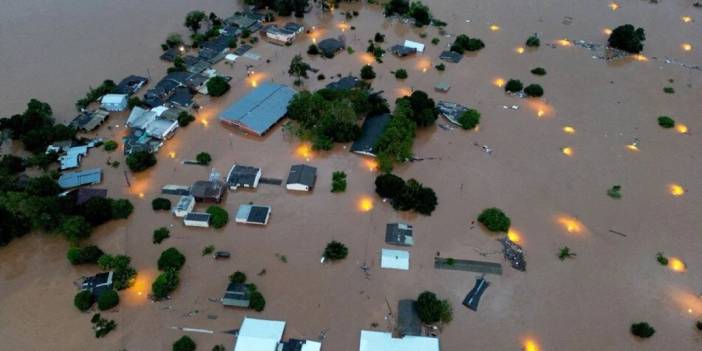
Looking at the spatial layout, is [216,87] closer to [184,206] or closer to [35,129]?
[184,206]

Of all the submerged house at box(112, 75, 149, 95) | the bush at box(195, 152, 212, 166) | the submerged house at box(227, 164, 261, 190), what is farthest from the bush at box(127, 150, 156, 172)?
the submerged house at box(112, 75, 149, 95)

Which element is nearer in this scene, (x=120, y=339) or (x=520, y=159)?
(x=120, y=339)

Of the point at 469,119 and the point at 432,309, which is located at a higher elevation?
the point at 469,119

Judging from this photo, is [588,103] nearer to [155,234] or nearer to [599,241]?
[599,241]

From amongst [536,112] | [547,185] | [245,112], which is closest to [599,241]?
[547,185]

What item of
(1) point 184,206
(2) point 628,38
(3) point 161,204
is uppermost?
(2) point 628,38

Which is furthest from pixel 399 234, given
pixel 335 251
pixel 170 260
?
pixel 170 260
